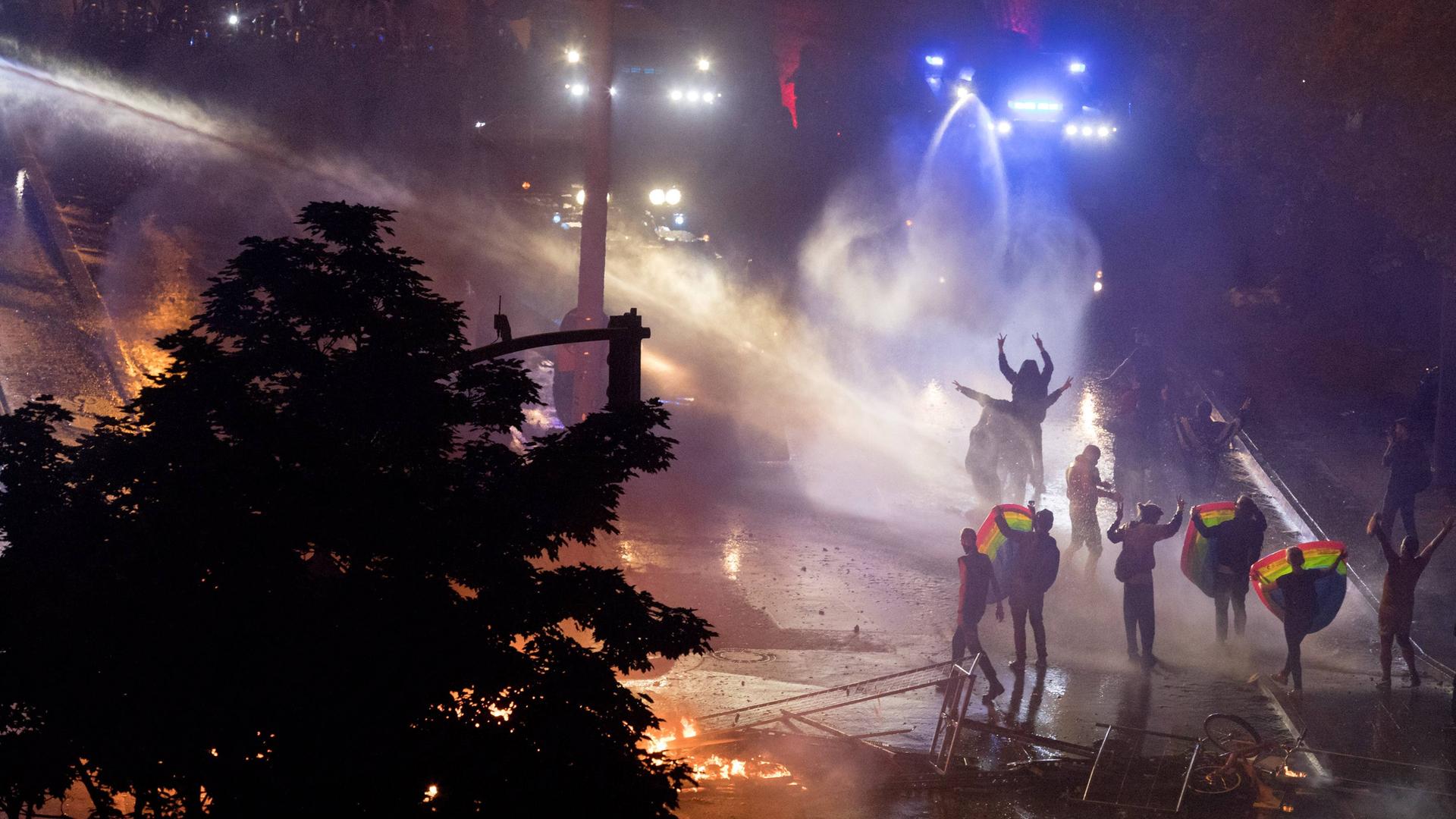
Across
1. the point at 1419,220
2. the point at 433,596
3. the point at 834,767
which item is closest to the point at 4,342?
the point at 834,767

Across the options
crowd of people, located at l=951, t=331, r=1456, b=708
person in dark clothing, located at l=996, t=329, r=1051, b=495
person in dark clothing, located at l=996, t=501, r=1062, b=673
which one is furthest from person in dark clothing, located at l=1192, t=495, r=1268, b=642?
person in dark clothing, located at l=996, t=329, r=1051, b=495

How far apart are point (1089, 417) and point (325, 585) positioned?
59.2 ft

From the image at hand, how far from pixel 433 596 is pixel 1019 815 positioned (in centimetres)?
495

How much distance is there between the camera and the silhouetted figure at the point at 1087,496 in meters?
12.7

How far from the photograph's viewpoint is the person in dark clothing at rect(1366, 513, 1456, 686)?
9.63m

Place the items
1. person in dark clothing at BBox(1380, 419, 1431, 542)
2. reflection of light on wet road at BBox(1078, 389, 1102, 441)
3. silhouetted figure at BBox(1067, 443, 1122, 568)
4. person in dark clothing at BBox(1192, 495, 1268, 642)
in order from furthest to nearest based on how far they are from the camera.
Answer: reflection of light on wet road at BBox(1078, 389, 1102, 441), person in dark clothing at BBox(1380, 419, 1431, 542), silhouetted figure at BBox(1067, 443, 1122, 568), person in dark clothing at BBox(1192, 495, 1268, 642)

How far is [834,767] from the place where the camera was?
27.7 feet

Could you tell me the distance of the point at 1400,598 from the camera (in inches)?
381

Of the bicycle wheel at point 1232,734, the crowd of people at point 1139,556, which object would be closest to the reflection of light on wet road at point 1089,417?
the crowd of people at point 1139,556

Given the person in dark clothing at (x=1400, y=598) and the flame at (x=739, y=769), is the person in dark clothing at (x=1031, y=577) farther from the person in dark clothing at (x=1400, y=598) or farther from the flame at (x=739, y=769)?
the flame at (x=739, y=769)

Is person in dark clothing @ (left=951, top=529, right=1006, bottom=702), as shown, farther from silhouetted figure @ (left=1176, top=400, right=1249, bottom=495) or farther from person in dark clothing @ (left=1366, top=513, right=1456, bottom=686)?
silhouetted figure @ (left=1176, top=400, right=1249, bottom=495)

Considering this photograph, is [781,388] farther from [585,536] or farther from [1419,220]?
[585,536]

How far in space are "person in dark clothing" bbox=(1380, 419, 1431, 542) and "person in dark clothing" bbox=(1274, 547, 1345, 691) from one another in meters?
4.14

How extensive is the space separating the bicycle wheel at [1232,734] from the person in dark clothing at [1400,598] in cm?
178
